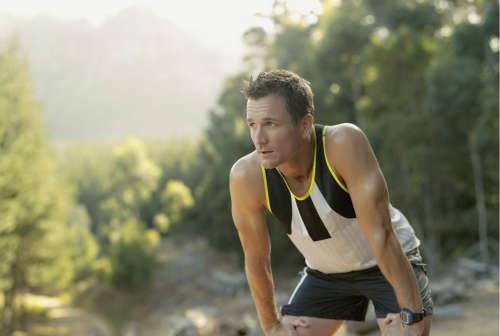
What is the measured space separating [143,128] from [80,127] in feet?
58.6

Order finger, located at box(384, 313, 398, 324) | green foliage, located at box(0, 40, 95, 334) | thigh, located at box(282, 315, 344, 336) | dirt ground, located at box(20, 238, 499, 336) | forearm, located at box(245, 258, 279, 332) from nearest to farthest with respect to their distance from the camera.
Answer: finger, located at box(384, 313, 398, 324) → forearm, located at box(245, 258, 279, 332) → thigh, located at box(282, 315, 344, 336) → green foliage, located at box(0, 40, 95, 334) → dirt ground, located at box(20, 238, 499, 336)

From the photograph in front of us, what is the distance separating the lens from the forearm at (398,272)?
10.2 feet

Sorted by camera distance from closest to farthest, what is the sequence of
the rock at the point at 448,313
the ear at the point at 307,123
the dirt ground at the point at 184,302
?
1. the ear at the point at 307,123
2. the rock at the point at 448,313
3. the dirt ground at the point at 184,302

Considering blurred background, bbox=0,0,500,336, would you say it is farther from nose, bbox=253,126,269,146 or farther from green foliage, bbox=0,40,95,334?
nose, bbox=253,126,269,146

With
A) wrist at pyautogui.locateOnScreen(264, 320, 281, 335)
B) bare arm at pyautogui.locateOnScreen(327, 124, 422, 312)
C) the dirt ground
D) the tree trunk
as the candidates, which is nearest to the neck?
bare arm at pyautogui.locateOnScreen(327, 124, 422, 312)

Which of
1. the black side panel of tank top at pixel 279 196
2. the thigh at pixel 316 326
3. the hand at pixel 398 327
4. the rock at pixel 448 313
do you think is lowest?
the rock at pixel 448 313

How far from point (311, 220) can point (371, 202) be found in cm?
35

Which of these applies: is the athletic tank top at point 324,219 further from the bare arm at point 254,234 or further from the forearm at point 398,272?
the forearm at point 398,272

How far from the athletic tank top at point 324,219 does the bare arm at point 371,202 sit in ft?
0.25

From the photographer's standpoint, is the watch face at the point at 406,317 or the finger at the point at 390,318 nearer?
the watch face at the point at 406,317

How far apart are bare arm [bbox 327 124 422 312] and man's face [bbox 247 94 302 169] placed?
193 millimetres

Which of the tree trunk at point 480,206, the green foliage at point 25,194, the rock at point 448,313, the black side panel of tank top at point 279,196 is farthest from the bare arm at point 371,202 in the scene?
the tree trunk at point 480,206

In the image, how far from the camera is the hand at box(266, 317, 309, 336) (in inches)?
143

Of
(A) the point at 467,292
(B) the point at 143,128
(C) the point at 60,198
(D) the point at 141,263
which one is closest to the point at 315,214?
(A) the point at 467,292
